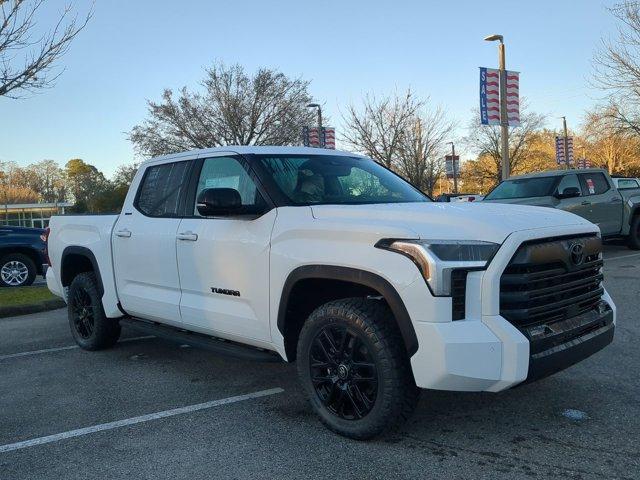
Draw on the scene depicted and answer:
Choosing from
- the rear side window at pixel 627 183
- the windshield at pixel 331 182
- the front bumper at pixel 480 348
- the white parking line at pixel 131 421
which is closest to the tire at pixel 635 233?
the rear side window at pixel 627 183

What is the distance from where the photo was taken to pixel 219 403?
4.23 meters

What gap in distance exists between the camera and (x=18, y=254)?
11.2 metres

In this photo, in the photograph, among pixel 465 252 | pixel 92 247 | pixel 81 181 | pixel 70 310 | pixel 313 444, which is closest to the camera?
pixel 465 252

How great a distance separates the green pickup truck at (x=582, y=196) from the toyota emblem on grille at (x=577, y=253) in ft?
27.5

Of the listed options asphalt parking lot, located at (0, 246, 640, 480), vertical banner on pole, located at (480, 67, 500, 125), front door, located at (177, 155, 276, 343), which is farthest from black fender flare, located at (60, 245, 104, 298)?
vertical banner on pole, located at (480, 67, 500, 125)

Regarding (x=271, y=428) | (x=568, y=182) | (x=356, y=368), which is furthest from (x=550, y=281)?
(x=568, y=182)

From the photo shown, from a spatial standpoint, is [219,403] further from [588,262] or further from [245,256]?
[588,262]

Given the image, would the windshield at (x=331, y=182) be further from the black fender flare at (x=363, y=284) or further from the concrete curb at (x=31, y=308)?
the concrete curb at (x=31, y=308)

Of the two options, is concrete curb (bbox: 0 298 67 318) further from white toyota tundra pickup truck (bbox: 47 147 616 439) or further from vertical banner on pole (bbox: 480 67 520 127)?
vertical banner on pole (bbox: 480 67 520 127)

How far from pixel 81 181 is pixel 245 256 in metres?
106

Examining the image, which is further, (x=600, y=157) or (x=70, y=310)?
(x=600, y=157)

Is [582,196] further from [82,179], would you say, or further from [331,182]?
[82,179]

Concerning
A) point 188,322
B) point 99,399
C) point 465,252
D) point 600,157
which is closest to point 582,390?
point 465,252

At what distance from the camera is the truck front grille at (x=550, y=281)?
305 cm
